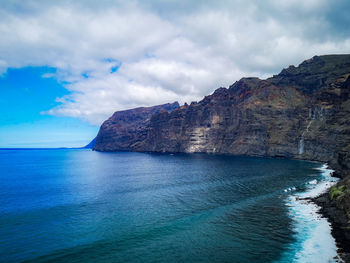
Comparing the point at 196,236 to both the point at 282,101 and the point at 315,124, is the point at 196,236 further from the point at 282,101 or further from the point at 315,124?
the point at 282,101

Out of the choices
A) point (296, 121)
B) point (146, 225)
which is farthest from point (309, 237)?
point (296, 121)

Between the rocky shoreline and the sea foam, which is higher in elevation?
the rocky shoreline

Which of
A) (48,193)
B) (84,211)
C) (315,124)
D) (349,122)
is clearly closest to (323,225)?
(84,211)

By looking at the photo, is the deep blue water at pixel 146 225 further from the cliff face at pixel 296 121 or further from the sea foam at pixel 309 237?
the cliff face at pixel 296 121

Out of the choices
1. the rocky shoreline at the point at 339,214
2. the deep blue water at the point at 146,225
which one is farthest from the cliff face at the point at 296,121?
the deep blue water at the point at 146,225

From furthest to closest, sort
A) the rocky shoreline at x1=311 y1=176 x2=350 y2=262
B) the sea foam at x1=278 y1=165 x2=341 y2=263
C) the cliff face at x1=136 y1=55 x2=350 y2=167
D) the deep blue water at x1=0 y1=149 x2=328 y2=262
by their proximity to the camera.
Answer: the cliff face at x1=136 y1=55 x2=350 y2=167, the rocky shoreline at x1=311 y1=176 x2=350 y2=262, the deep blue water at x1=0 y1=149 x2=328 y2=262, the sea foam at x1=278 y1=165 x2=341 y2=263

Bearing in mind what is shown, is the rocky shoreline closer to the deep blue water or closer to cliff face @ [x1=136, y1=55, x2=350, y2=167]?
the deep blue water

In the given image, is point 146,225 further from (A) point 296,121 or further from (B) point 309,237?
(A) point 296,121

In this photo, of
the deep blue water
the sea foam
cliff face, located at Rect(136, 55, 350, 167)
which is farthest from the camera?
cliff face, located at Rect(136, 55, 350, 167)

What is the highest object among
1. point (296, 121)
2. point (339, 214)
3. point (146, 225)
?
point (296, 121)

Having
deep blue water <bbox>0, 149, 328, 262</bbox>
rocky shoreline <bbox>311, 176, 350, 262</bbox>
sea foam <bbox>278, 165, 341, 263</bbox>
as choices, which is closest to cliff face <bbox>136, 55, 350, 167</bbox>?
rocky shoreline <bbox>311, 176, 350, 262</bbox>
